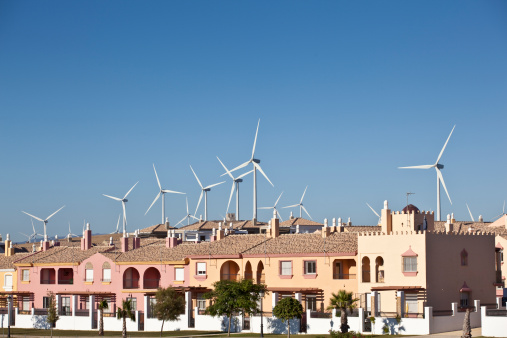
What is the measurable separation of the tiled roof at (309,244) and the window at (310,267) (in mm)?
1112

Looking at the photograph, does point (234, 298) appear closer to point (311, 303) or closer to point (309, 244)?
point (311, 303)

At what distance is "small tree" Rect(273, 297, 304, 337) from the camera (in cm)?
7144

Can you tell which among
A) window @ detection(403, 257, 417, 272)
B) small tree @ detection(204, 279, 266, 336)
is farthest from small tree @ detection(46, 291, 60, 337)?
window @ detection(403, 257, 417, 272)

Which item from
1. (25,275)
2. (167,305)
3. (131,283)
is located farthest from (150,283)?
(25,275)

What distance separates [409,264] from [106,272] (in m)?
35.4

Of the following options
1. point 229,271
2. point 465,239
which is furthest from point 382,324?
point 229,271

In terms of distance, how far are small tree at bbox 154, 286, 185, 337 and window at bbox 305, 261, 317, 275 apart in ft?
39.2

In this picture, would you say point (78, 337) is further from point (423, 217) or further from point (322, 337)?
point (423, 217)

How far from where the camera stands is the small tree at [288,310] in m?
71.4

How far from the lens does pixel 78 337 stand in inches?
3093

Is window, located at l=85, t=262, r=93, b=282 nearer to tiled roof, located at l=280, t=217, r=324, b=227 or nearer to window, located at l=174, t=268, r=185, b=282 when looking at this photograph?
window, located at l=174, t=268, r=185, b=282

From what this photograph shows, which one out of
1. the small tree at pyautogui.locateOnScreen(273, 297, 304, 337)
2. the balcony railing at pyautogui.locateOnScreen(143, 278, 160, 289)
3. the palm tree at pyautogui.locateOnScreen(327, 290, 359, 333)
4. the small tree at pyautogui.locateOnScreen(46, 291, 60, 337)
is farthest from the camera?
the balcony railing at pyautogui.locateOnScreen(143, 278, 160, 289)

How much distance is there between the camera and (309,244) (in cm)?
8369

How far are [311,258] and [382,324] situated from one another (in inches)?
564
